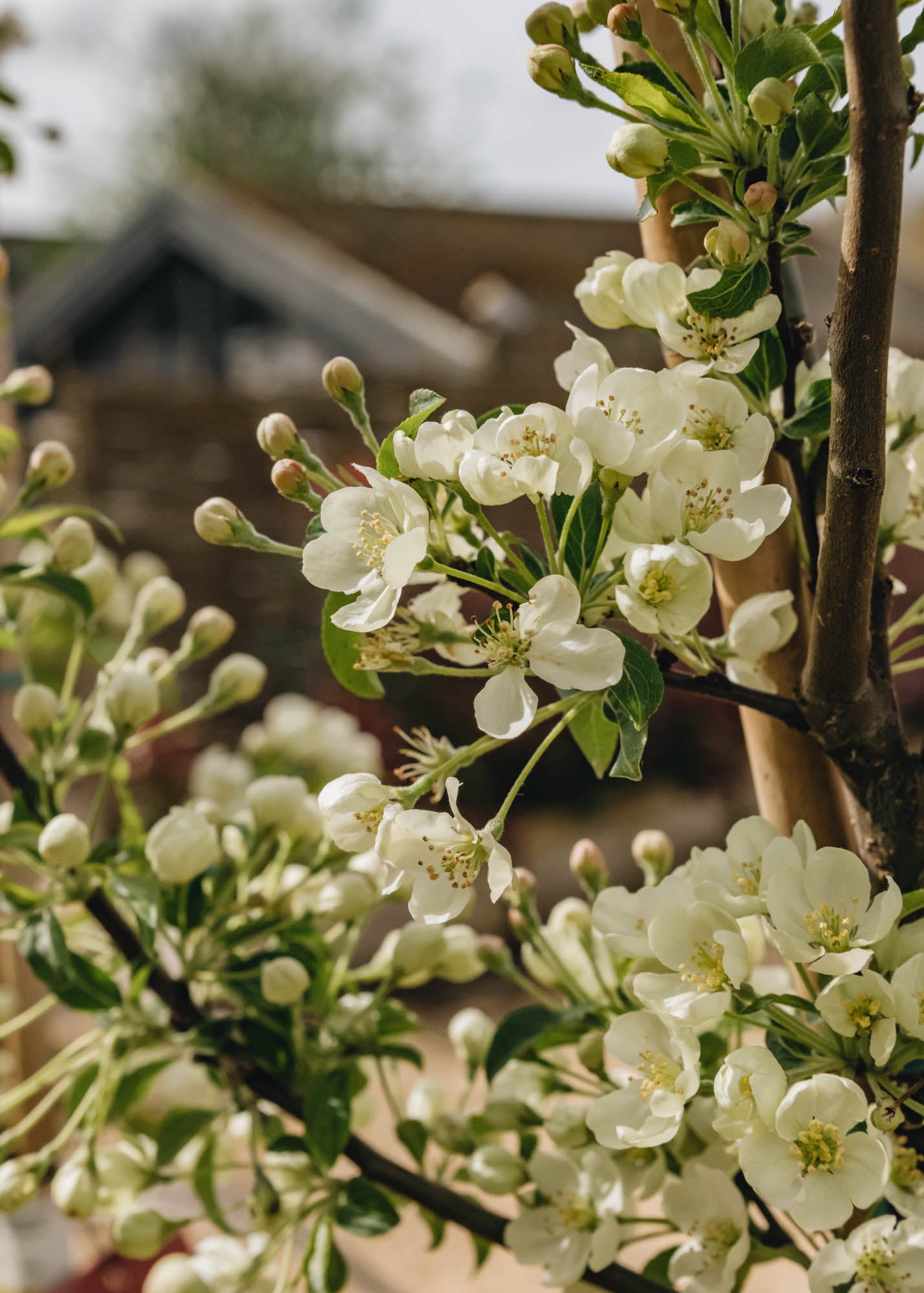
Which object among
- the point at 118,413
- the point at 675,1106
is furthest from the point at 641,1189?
the point at 118,413

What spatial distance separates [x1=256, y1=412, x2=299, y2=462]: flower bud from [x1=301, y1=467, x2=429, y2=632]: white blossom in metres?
0.06

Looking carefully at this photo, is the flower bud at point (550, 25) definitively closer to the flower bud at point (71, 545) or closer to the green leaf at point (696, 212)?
the green leaf at point (696, 212)

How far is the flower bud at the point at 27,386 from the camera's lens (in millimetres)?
625

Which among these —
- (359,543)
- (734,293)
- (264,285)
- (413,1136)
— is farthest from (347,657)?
(264,285)

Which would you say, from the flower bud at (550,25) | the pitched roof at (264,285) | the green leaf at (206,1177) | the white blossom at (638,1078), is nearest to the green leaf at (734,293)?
the flower bud at (550,25)

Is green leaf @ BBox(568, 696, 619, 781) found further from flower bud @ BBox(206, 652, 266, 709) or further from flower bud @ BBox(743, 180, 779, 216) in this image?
flower bud @ BBox(206, 652, 266, 709)

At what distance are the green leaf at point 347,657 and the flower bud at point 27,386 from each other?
1.01 feet

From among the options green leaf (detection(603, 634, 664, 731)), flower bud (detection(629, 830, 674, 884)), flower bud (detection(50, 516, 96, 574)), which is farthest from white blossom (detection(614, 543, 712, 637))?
flower bud (detection(50, 516, 96, 574))

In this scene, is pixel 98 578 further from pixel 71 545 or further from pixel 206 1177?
pixel 206 1177

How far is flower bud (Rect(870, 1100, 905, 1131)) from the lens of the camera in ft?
1.15

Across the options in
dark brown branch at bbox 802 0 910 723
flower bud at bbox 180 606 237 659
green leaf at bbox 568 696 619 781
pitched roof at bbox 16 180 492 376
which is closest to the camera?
dark brown branch at bbox 802 0 910 723

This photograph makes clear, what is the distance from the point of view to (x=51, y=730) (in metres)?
0.58

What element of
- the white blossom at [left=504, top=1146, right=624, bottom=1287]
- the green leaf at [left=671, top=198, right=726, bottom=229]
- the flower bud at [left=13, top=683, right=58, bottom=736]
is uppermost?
the green leaf at [left=671, top=198, right=726, bottom=229]

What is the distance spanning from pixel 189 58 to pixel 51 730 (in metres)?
14.3
